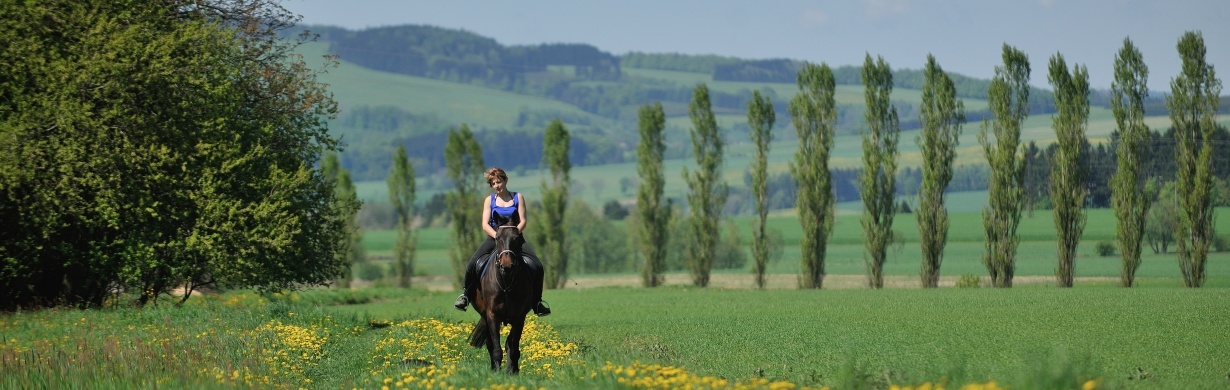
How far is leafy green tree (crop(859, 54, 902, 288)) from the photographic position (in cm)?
5369

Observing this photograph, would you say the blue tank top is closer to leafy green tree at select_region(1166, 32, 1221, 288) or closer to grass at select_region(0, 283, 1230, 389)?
grass at select_region(0, 283, 1230, 389)

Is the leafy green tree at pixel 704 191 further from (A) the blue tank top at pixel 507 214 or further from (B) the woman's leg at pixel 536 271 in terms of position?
(A) the blue tank top at pixel 507 214

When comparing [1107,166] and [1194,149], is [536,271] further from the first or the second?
[1107,166]

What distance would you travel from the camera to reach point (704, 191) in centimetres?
6350

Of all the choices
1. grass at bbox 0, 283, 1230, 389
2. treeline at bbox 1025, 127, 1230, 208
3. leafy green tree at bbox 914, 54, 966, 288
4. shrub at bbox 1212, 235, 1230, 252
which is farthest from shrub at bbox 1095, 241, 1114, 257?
grass at bbox 0, 283, 1230, 389

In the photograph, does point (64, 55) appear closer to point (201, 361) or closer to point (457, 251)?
point (201, 361)

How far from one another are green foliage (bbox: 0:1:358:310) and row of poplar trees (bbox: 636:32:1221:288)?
27706 mm

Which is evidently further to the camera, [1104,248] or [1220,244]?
[1104,248]

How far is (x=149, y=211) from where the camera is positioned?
3055cm

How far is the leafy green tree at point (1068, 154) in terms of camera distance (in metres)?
48.7

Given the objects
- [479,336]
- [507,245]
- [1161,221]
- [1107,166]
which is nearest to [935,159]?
[1107,166]

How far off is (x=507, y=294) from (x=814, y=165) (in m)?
40.5

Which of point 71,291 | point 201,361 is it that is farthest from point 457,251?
point 201,361

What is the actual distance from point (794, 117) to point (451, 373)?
43445mm
